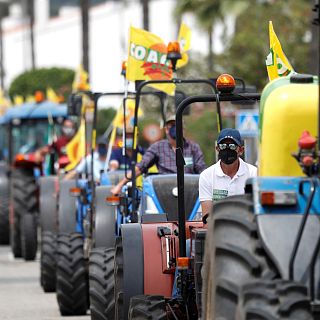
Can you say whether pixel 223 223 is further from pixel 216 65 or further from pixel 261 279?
pixel 216 65

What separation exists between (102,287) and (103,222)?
115 inches

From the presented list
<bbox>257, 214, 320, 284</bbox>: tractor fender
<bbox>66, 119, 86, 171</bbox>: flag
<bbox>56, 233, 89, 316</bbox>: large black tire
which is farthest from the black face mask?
<bbox>66, 119, 86, 171</bbox>: flag

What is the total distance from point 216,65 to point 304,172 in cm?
4048

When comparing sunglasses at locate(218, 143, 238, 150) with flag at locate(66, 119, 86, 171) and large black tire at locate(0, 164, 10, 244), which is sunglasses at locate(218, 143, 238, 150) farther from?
large black tire at locate(0, 164, 10, 244)

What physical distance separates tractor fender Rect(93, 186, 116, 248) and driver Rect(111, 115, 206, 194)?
2.81ft

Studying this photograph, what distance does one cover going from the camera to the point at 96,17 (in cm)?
7294

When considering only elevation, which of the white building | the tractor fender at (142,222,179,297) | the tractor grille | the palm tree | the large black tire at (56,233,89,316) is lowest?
the large black tire at (56,233,89,316)

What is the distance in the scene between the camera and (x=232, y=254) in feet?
23.2

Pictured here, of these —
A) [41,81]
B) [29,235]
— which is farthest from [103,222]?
[41,81]

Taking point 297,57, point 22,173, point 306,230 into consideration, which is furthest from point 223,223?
point 297,57

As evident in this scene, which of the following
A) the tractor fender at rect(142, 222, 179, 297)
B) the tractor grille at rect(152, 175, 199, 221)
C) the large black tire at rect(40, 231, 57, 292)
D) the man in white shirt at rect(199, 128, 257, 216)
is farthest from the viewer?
the large black tire at rect(40, 231, 57, 292)

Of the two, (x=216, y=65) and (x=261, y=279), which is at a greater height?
(x=216, y=65)

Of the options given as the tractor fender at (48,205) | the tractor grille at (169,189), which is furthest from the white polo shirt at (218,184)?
the tractor fender at (48,205)

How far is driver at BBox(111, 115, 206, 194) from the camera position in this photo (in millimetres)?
14688
